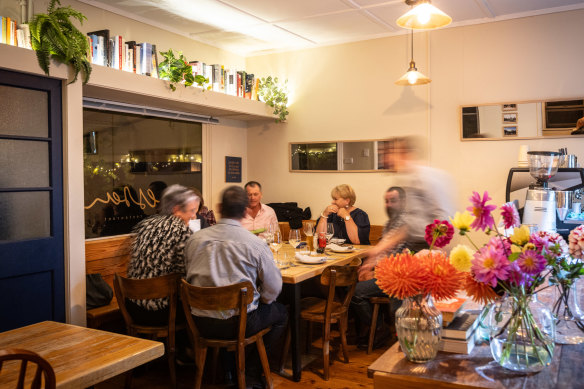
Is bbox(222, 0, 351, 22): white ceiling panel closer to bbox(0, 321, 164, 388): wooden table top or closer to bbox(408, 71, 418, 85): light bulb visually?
bbox(408, 71, 418, 85): light bulb

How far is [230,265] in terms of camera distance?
3023mm

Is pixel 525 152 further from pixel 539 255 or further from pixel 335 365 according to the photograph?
pixel 539 255

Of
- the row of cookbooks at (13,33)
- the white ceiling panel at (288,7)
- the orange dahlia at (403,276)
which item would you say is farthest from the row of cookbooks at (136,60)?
the orange dahlia at (403,276)

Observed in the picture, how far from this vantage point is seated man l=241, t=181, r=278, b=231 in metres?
5.22

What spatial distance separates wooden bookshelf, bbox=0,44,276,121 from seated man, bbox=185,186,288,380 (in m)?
1.65

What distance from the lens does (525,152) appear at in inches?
191

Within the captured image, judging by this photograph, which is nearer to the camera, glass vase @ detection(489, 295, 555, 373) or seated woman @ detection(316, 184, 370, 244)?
glass vase @ detection(489, 295, 555, 373)

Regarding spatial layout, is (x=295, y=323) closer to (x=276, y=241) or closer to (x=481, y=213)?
(x=276, y=241)

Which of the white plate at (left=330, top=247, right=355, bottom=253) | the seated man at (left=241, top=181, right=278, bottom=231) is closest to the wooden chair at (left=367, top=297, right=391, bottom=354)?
the white plate at (left=330, top=247, right=355, bottom=253)

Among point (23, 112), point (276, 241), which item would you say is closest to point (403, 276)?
point (276, 241)

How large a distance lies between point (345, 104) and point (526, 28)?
6.60 feet

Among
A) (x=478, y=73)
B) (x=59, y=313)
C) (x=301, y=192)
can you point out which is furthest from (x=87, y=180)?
(x=478, y=73)

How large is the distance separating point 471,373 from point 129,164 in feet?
13.9

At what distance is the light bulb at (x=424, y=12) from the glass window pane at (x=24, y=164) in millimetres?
2697
